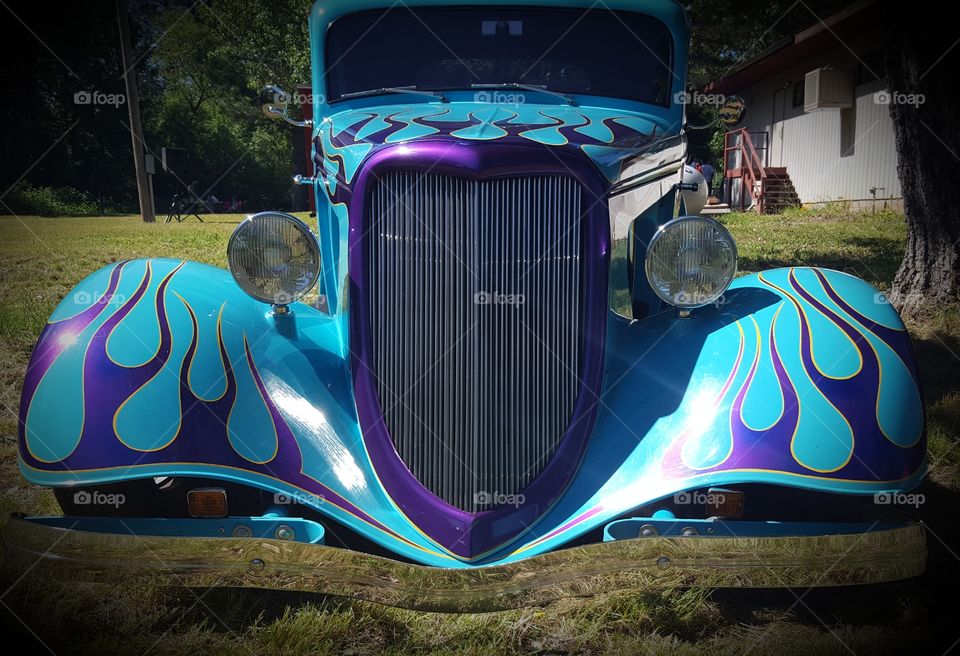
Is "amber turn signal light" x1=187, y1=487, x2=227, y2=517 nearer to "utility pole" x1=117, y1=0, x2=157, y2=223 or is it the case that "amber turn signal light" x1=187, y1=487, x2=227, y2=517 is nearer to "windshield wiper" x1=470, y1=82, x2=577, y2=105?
"windshield wiper" x1=470, y1=82, x2=577, y2=105

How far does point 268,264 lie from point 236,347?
0.34m

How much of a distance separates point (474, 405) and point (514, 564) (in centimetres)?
55

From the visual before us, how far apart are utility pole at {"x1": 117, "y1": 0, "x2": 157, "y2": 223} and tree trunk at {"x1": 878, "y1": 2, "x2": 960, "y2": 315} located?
15.3 m

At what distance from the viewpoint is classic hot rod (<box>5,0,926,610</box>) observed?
6.34 ft

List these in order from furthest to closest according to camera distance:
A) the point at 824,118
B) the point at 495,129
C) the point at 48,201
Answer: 1. the point at 824,118
2. the point at 48,201
3. the point at 495,129

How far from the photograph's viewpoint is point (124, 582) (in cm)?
193

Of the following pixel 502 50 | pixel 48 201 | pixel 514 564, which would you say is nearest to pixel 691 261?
pixel 514 564

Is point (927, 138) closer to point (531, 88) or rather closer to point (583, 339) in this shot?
point (531, 88)

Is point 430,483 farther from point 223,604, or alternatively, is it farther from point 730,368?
point 730,368

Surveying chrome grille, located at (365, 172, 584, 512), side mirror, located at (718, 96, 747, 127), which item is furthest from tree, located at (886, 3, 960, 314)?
chrome grille, located at (365, 172, 584, 512)

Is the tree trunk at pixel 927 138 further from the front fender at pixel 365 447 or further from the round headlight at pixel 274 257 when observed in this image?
the round headlight at pixel 274 257

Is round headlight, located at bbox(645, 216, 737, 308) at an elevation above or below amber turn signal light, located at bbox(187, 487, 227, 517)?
above

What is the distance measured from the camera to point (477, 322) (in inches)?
90.2

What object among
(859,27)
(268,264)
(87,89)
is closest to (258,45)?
(87,89)
